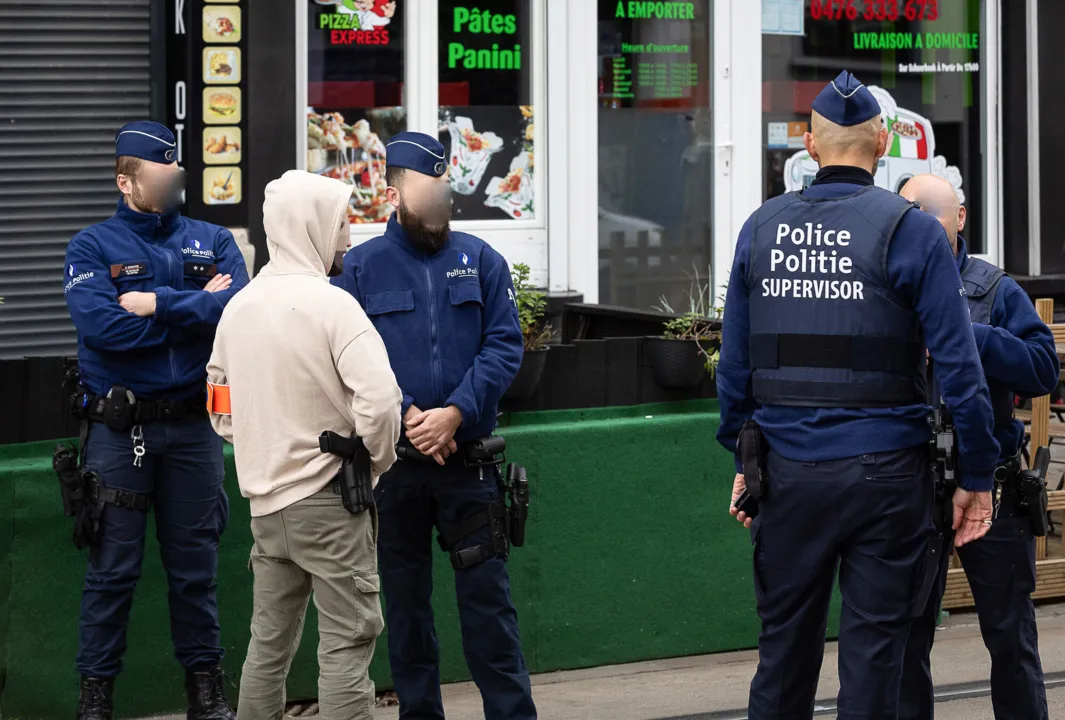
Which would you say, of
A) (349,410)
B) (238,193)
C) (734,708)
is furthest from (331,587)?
(238,193)

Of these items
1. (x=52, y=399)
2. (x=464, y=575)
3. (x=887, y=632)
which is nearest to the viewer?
(x=887, y=632)

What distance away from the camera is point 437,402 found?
15.8 ft

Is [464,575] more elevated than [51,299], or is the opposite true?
[51,299]

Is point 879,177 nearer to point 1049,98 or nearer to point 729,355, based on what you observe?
point 1049,98

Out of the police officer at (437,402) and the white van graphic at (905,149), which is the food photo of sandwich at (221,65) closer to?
the police officer at (437,402)

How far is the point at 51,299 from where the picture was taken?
296 inches

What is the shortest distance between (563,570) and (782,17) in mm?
3954

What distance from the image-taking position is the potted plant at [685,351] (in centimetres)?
630

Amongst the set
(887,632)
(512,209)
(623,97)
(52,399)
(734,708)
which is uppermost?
(623,97)

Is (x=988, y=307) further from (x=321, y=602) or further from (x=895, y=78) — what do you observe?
(x=895, y=78)

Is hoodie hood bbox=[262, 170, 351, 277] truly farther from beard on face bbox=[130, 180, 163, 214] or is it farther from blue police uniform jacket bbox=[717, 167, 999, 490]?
blue police uniform jacket bbox=[717, 167, 999, 490]

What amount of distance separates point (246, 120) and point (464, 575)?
3.35 m

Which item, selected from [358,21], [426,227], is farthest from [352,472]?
[358,21]

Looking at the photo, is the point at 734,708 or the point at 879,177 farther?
the point at 879,177
